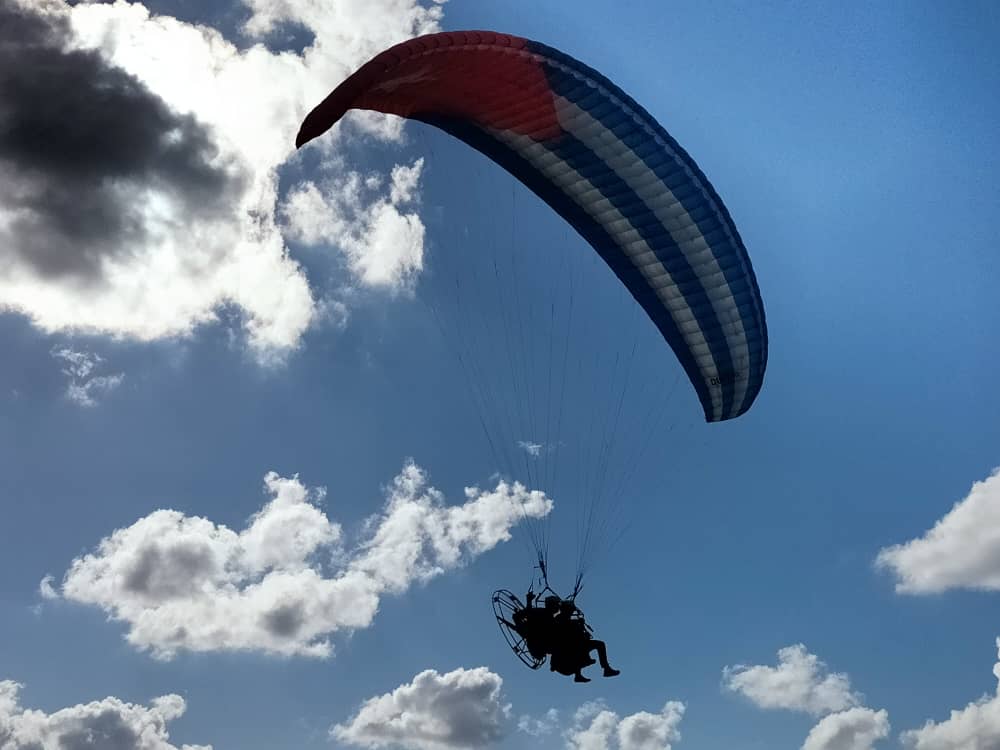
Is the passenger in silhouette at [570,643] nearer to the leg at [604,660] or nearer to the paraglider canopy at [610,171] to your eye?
the leg at [604,660]

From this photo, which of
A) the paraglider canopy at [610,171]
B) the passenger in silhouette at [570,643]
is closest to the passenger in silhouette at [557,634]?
the passenger in silhouette at [570,643]

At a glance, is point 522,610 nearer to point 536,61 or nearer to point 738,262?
point 738,262

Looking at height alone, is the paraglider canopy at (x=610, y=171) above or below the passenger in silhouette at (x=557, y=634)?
above

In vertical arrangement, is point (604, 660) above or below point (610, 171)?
below

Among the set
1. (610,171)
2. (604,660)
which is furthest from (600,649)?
(610,171)

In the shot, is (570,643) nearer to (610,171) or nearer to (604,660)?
(604,660)

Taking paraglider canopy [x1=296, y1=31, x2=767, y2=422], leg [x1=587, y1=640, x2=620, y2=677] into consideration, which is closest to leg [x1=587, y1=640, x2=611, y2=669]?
leg [x1=587, y1=640, x2=620, y2=677]

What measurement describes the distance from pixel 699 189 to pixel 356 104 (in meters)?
6.96

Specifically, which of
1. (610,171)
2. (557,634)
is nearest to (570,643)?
(557,634)

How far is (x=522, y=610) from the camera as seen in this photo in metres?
19.7

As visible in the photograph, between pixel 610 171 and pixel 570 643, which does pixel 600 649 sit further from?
pixel 610 171

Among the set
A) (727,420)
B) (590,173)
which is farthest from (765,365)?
(590,173)

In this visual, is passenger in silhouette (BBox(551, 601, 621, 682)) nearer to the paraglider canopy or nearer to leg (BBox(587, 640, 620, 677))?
leg (BBox(587, 640, 620, 677))

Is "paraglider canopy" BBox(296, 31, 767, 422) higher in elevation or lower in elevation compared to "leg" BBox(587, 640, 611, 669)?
higher
